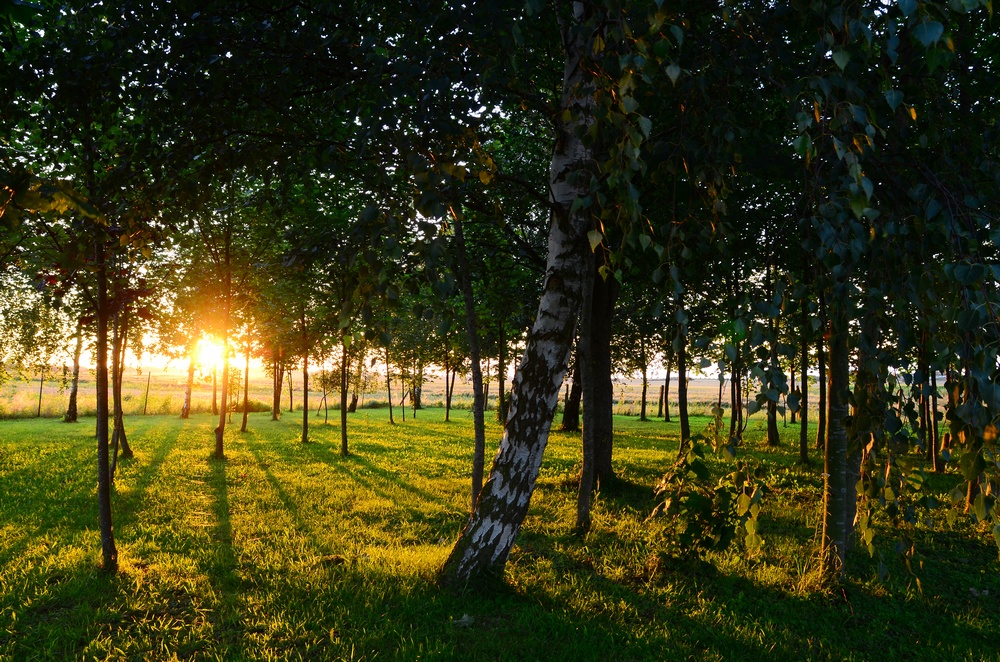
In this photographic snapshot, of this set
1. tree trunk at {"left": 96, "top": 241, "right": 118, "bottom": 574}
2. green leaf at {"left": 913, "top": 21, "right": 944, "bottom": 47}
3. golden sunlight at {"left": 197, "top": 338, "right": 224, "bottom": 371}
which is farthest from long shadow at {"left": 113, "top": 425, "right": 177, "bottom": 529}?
green leaf at {"left": 913, "top": 21, "right": 944, "bottom": 47}

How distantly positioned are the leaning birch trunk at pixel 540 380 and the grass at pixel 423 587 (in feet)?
1.89

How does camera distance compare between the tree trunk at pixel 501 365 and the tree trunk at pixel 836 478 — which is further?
the tree trunk at pixel 501 365

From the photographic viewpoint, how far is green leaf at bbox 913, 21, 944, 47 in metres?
1.66

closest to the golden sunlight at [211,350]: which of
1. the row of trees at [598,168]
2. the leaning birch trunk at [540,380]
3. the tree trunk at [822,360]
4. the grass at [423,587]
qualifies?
the grass at [423,587]

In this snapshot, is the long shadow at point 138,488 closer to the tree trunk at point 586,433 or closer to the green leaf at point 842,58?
the tree trunk at point 586,433

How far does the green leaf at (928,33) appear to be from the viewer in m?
1.66

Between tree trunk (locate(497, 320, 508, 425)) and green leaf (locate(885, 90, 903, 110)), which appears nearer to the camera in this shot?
green leaf (locate(885, 90, 903, 110))

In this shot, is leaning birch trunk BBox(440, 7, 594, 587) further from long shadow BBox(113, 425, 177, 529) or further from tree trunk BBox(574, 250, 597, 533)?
long shadow BBox(113, 425, 177, 529)

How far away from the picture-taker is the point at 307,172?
15.4 ft

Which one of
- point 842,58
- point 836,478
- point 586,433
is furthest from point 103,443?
point 836,478

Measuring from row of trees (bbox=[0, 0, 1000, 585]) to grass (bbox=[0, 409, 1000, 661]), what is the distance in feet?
2.04

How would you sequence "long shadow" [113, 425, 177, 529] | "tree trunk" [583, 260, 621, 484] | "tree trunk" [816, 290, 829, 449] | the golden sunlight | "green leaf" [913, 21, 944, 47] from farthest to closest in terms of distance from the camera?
the golden sunlight, "tree trunk" [583, 260, 621, 484], "long shadow" [113, 425, 177, 529], "tree trunk" [816, 290, 829, 449], "green leaf" [913, 21, 944, 47]

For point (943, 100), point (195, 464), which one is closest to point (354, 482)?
point (195, 464)

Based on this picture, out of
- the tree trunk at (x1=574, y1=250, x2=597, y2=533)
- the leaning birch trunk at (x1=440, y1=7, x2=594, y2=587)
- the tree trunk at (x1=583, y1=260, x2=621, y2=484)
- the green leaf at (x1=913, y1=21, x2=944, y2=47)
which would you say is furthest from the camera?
the tree trunk at (x1=583, y1=260, x2=621, y2=484)
